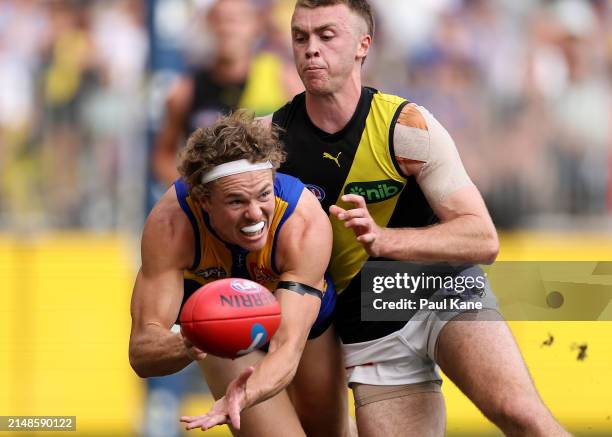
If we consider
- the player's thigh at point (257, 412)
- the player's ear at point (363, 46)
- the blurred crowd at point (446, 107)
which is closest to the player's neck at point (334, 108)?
the player's ear at point (363, 46)

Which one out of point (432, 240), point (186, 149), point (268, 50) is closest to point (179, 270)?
point (186, 149)

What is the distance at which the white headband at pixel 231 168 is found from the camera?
5598 mm

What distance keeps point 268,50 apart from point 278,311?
4.36 m

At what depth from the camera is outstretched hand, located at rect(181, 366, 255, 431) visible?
5.02 metres

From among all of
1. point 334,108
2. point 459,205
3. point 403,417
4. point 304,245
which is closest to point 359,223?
point 304,245

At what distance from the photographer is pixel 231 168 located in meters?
5.61

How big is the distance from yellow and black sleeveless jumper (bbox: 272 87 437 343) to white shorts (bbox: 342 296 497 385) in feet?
1.00

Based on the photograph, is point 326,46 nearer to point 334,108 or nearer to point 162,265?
point 334,108

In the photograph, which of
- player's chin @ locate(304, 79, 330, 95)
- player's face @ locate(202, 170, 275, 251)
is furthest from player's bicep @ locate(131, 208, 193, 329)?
player's chin @ locate(304, 79, 330, 95)

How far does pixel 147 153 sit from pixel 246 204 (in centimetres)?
352

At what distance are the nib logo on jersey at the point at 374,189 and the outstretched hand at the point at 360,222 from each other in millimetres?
456

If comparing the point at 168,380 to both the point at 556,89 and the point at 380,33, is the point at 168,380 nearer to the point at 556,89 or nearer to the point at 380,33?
the point at 380,33

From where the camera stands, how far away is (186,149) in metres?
5.79

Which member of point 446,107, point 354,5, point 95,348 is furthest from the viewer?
point 446,107
